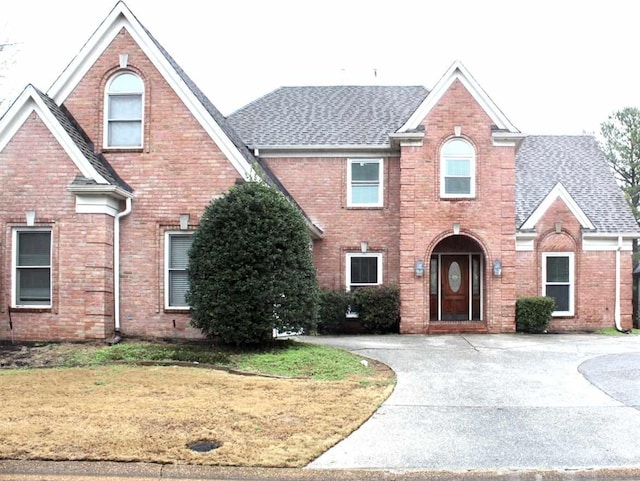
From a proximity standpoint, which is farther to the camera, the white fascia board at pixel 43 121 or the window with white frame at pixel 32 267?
the window with white frame at pixel 32 267

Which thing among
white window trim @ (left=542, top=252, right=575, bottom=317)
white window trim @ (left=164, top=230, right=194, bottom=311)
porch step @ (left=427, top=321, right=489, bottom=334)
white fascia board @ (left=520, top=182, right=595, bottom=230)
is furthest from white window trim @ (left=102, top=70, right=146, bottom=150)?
white window trim @ (left=542, top=252, right=575, bottom=317)

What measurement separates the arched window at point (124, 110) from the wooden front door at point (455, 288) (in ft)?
33.7

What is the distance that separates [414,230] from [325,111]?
6400mm

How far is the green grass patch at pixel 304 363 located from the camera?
10.3 meters

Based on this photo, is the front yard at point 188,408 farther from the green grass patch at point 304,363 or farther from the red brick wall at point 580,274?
the red brick wall at point 580,274

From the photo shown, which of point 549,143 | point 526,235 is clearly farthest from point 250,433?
point 549,143

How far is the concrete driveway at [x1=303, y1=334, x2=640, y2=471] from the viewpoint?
5.90m

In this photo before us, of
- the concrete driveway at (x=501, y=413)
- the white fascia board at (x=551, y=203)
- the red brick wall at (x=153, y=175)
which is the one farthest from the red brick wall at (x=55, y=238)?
the white fascia board at (x=551, y=203)

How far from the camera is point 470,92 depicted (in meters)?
17.4

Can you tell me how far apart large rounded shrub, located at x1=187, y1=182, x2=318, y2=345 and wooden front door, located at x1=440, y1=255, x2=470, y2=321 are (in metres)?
8.15

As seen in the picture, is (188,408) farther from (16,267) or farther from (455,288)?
(455,288)

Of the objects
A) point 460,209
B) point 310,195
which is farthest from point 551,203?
point 310,195

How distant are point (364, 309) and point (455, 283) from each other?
3.68 metres

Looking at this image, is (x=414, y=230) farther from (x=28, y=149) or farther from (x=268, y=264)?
(x=28, y=149)
